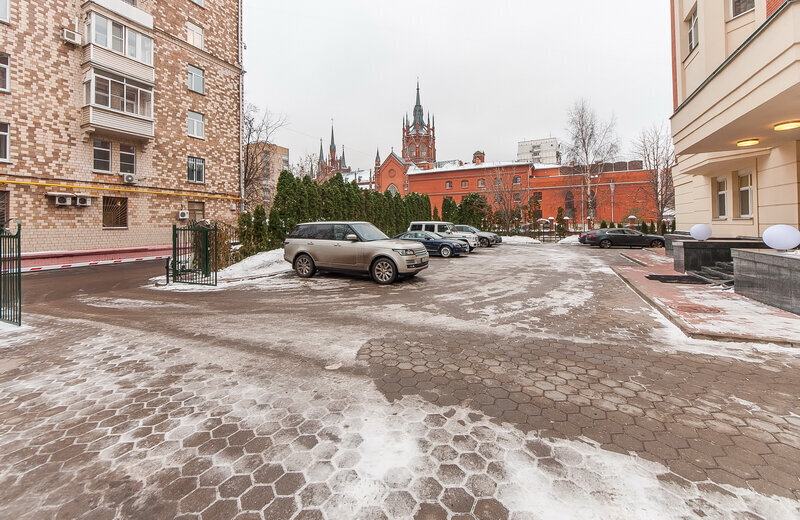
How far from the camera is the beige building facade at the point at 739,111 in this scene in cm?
630

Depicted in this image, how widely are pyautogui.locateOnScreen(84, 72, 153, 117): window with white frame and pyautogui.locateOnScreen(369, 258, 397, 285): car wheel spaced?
16755mm

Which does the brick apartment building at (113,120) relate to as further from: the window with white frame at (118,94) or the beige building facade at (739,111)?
the beige building facade at (739,111)

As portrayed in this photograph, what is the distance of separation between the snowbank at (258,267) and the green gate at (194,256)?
2.02 ft

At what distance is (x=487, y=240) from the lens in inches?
1066

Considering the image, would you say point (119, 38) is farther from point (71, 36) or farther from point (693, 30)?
point (693, 30)

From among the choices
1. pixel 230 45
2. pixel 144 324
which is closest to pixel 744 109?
pixel 144 324

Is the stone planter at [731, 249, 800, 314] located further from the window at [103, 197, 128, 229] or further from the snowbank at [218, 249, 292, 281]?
the window at [103, 197, 128, 229]

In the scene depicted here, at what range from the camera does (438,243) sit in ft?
62.6

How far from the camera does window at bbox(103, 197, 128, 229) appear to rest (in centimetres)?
1823

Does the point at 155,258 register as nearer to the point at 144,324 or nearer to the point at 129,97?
the point at 129,97

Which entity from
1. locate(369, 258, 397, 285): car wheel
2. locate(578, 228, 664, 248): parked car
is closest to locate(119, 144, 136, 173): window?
locate(369, 258, 397, 285): car wheel

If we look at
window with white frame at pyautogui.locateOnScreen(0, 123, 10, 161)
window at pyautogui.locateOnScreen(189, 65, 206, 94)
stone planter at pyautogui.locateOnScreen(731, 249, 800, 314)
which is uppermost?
window at pyautogui.locateOnScreen(189, 65, 206, 94)

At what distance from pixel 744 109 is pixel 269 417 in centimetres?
1006

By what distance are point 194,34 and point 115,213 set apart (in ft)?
40.4
